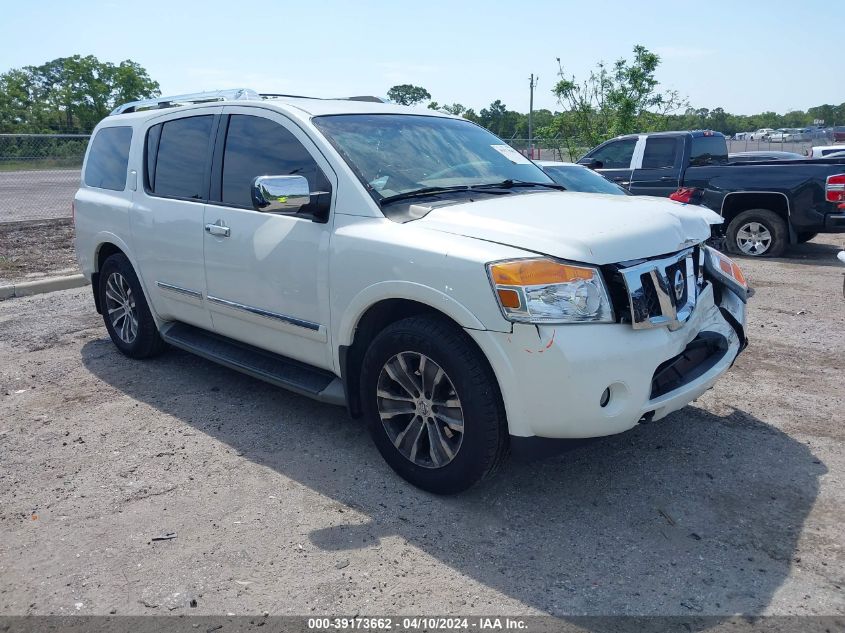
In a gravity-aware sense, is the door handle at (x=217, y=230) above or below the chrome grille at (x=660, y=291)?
above

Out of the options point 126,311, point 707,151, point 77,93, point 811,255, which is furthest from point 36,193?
point 77,93

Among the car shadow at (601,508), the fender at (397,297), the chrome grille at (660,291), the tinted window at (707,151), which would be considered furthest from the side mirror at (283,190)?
the tinted window at (707,151)

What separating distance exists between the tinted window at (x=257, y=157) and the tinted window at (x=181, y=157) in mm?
272

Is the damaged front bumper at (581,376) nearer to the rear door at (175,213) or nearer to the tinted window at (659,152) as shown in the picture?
the rear door at (175,213)

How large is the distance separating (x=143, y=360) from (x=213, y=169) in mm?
1986

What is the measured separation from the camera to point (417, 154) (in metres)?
4.25

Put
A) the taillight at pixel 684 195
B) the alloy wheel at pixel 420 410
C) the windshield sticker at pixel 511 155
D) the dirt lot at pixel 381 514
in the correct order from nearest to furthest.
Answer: the dirt lot at pixel 381 514
the alloy wheel at pixel 420 410
the windshield sticker at pixel 511 155
the taillight at pixel 684 195

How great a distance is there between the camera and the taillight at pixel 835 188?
32.8 feet

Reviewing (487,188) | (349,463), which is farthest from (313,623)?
(487,188)

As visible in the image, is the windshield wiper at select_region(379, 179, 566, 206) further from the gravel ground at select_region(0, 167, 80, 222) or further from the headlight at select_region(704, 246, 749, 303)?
the gravel ground at select_region(0, 167, 80, 222)

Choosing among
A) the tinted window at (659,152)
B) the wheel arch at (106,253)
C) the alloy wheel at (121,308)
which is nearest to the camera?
the wheel arch at (106,253)

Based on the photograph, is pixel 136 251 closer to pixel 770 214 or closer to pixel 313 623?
pixel 313 623

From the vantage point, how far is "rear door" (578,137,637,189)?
41.6 ft

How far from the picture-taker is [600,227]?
11.1 feet
